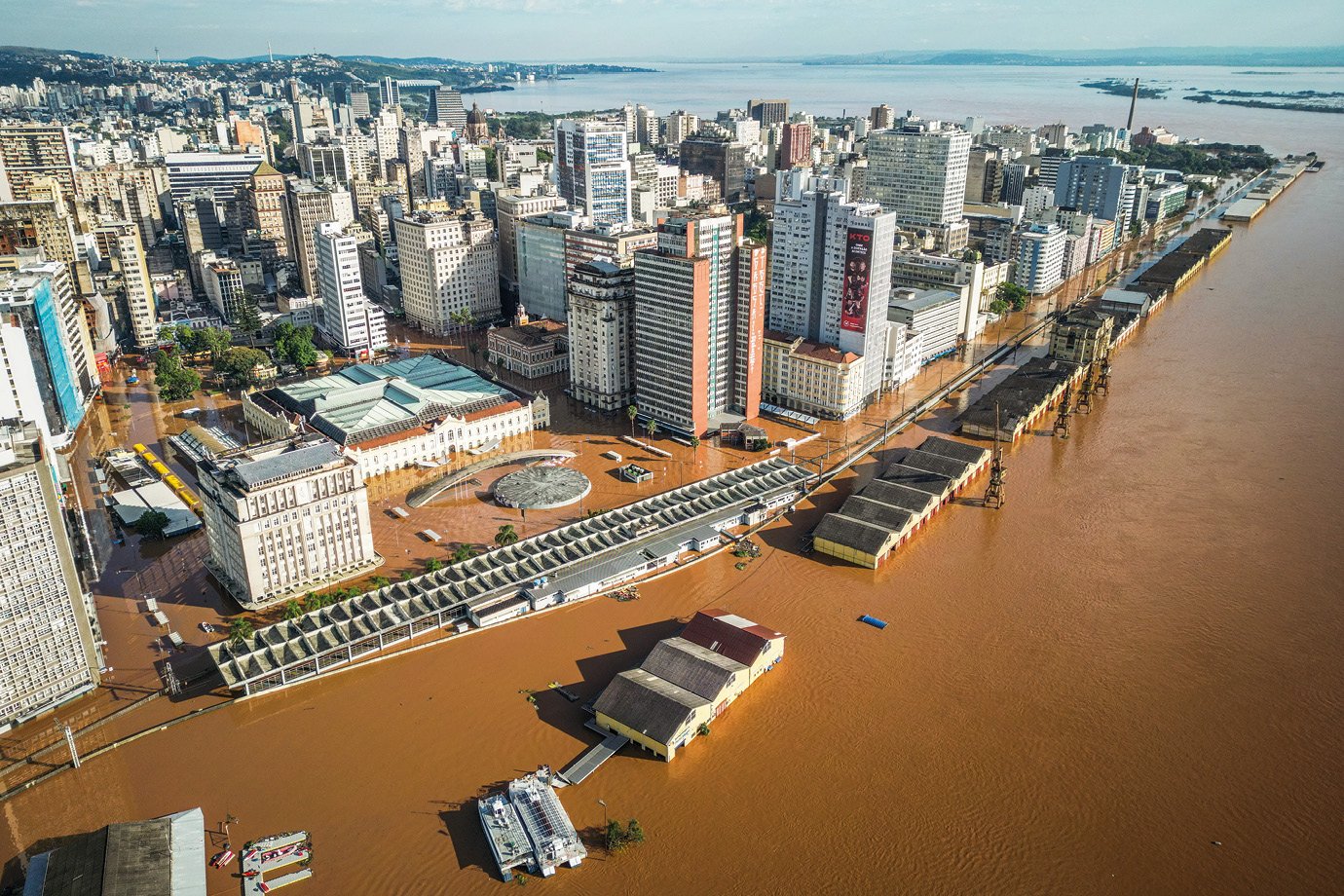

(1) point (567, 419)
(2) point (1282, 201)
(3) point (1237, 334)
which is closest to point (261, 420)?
(1) point (567, 419)

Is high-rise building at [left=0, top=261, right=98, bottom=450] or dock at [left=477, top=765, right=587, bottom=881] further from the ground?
high-rise building at [left=0, top=261, right=98, bottom=450]

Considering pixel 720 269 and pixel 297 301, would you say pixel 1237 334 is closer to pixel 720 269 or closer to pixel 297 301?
pixel 720 269

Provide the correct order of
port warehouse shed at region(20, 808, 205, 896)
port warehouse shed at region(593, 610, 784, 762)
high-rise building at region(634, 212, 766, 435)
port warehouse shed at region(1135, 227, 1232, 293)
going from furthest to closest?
port warehouse shed at region(1135, 227, 1232, 293) → high-rise building at region(634, 212, 766, 435) → port warehouse shed at region(593, 610, 784, 762) → port warehouse shed at region(20, 808, 205, 896)

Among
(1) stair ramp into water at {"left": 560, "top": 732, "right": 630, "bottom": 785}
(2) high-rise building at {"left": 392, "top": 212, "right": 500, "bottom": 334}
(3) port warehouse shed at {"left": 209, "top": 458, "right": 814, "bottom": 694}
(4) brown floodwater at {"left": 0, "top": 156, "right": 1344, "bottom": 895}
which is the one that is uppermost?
(2) high-rise building at {"left": 392, "top": 212, "right": 500, "bottom": 334}

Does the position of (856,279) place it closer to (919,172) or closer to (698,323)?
(698,323)

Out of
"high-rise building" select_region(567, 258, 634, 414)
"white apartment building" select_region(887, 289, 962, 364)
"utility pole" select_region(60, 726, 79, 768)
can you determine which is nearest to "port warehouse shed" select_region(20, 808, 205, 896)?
"utility pole" select_region(60, 726, 79, 768)

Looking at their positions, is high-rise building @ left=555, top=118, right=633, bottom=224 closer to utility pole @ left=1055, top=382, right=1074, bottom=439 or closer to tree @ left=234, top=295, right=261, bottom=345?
tree @ left=234, top=295, right=261, bottom=345
